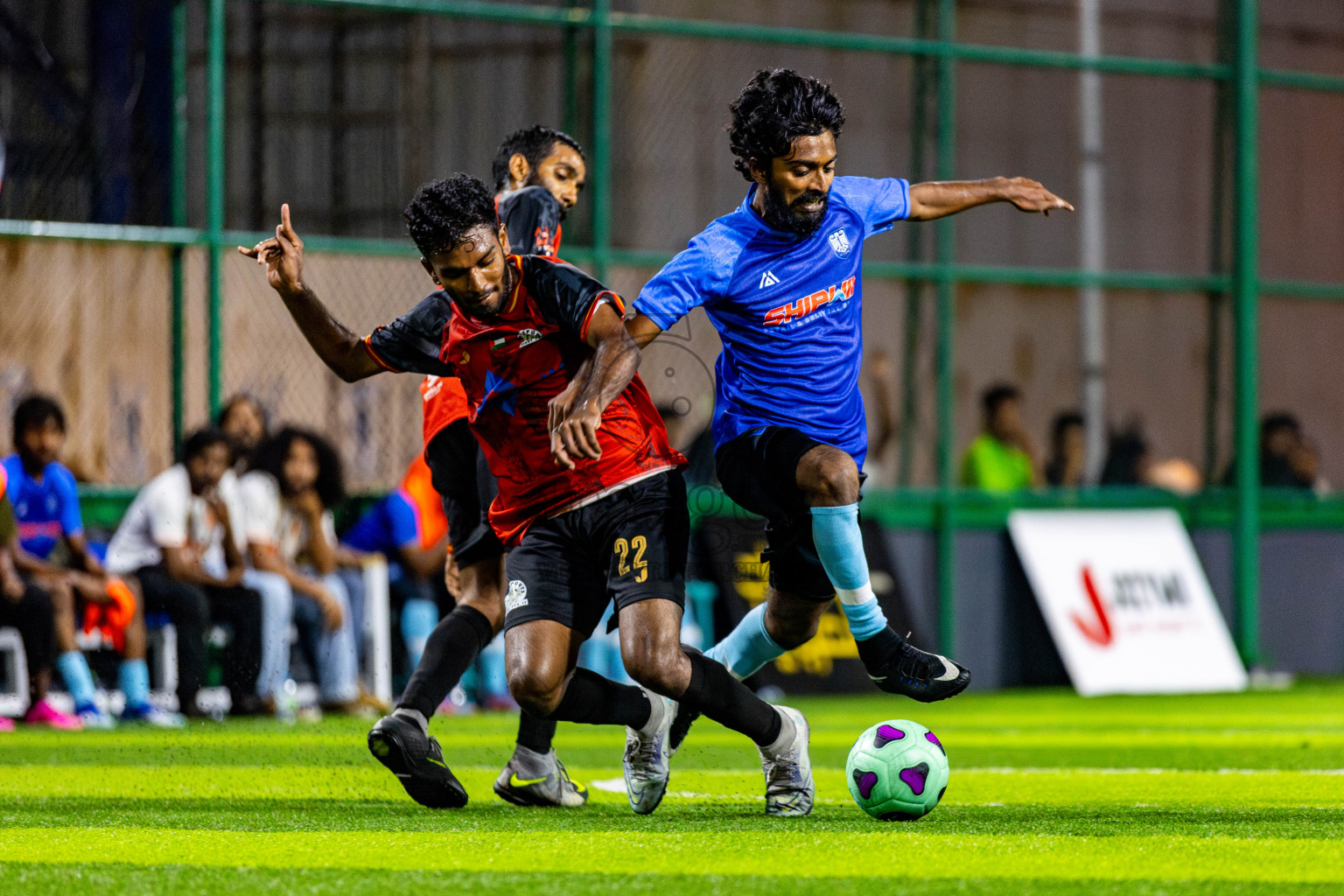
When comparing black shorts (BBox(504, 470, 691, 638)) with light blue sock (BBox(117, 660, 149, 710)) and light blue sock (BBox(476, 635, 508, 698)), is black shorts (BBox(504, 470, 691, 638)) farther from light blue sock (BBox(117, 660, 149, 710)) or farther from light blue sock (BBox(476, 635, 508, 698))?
light blue sock (BBox(476, 635, 508, 698))

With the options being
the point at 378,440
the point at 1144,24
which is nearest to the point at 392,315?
the point at 378,440

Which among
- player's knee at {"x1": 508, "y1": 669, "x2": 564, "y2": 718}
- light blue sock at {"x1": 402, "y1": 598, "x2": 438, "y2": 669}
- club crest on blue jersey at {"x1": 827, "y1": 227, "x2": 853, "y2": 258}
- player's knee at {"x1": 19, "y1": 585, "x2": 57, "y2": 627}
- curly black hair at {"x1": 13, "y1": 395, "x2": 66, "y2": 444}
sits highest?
club crest on blue jersey at {"x1": 827, "y1": 227, "x2": 853, "y2": 258}

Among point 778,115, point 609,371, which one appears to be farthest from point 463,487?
point 778,115

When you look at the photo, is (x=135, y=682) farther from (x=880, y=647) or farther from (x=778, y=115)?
(x=778, y=115)

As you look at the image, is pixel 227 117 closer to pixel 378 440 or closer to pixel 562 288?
pixel 378 440

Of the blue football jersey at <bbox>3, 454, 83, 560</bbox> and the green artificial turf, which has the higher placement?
the blue football jersey at <bbox>3, 454, 83, 560</bbox>

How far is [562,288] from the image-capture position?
207 inches

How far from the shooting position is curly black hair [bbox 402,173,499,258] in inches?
203

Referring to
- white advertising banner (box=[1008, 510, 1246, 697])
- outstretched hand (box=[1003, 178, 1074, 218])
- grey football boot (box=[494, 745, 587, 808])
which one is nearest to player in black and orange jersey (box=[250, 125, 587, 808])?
grey football boot (box=[494, 745, 587, 808])

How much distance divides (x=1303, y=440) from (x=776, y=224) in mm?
9724

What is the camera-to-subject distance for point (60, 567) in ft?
32.5

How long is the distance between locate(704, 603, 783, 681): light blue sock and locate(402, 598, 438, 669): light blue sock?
4.75m

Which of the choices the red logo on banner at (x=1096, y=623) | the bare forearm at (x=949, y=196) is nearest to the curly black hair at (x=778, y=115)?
the bare forearm at (x=949, y=196)

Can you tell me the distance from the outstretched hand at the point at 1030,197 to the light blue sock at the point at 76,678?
5.62 meters
